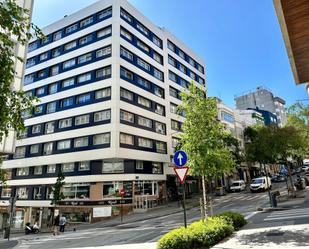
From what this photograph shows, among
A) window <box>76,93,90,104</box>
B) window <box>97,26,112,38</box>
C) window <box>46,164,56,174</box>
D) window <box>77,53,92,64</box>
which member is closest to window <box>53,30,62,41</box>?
window <box>77,53,92,64</box>

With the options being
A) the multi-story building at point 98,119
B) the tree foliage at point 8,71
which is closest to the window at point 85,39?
the multi-story building at point 98,119

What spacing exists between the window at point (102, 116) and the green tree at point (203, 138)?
820 inches

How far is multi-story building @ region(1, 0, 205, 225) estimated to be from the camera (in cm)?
3469

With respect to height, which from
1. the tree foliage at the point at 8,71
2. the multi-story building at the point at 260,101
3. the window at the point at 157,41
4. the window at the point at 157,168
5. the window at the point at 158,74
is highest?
the multi-story building at the point at 260,101

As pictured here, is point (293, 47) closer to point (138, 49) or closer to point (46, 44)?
point (138, 49)

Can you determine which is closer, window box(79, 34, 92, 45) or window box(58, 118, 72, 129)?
window box(58, 118, 72, 129)

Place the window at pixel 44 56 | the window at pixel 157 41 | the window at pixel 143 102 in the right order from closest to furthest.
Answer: the window at pixel 143 102 → the window at pixel 44 56 → the window at pixel 157 41

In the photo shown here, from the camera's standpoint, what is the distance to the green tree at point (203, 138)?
14.0 m

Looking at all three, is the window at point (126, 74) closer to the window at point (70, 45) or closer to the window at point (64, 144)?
the window at point (70, 45)

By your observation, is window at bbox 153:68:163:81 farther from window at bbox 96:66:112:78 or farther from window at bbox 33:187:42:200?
window at bbox 33:187:42:200

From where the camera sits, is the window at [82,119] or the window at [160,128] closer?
the window at [82,119]

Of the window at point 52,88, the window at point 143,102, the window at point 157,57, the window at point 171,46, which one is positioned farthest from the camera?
the window at point 171,46

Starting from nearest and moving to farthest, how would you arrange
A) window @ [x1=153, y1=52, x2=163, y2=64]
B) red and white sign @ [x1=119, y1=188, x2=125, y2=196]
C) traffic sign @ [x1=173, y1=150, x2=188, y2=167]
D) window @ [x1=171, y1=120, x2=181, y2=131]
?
traffic sign @ [x1=173, y1=150, x2=188, y2=167]
red and white sign @ [x1=119, y1=188, x2=125, y2=196]
window @ [x1=153, y1=52, x2=163, y2=64]
window @ [x1=171, y1=120, x2=181, y2=131]

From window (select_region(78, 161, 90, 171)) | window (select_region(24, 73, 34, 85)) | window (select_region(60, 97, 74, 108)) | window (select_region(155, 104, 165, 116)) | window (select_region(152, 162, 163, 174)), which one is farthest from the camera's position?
window (select_region(24, 73, 34, 85))
